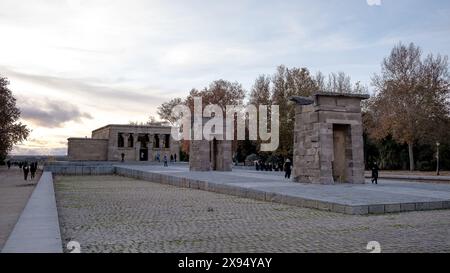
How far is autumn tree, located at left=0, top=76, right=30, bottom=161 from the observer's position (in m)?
48.4

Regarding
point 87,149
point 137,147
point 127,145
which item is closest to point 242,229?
point 137,147

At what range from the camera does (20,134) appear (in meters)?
50.1

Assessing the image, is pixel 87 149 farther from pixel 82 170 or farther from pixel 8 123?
pixel 82 170

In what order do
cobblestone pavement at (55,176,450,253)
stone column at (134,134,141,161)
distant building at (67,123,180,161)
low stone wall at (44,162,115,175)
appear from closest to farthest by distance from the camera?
cobblestone pavement at (55,176,450,253) < low stone wall at (44,162,115,175) < distant building at (67,123,180,161) < stone column at (134,134,141,161)

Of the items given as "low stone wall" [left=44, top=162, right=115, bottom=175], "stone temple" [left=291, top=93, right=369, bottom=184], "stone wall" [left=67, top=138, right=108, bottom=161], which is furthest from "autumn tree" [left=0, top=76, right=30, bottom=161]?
"stone temple" [left=291, top=93, right=369, bottom=184]

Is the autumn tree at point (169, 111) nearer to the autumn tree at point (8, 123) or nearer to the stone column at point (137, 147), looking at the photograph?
the stone column at point (137, 147)

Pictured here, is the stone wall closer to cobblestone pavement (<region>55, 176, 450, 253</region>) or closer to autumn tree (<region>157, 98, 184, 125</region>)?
autumn tree (<region>157, 98, 184, 125</region>)

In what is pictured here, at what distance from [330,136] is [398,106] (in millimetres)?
26638

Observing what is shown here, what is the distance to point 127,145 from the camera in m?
70.5

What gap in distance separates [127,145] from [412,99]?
1700 inches

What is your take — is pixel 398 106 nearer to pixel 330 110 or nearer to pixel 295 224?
pixel 330 110

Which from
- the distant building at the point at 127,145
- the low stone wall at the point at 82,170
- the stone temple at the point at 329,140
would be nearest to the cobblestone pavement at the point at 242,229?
the stone temple at the point at 329,140

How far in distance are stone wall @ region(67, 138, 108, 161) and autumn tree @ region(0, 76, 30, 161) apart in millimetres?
16289
